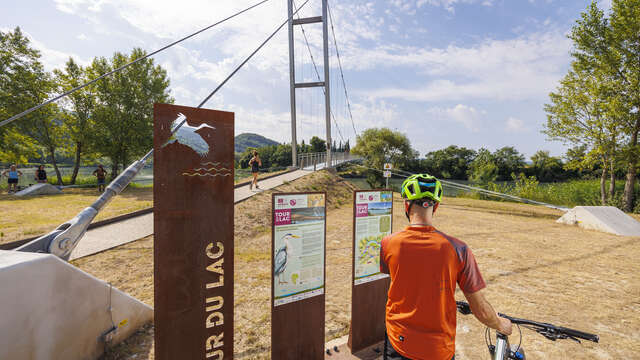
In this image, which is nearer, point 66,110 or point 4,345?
point 4,345

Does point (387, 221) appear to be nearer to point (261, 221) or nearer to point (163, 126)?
point (163, 126)

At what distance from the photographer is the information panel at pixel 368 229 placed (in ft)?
10.0

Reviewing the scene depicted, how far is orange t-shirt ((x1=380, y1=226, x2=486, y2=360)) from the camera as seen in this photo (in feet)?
4.50

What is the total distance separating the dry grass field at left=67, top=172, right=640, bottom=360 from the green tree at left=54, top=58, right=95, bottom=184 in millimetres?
19865

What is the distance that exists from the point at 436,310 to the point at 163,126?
6.96ft

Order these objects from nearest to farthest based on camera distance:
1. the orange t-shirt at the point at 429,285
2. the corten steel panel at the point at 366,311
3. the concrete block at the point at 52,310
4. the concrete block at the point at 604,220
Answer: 1. the orange t-shirt at the point at 429,285
2. the concrete block at the point at 52,310
3. the corten steel panel at the point at 366,311
4. the concrete block at the point at 604,220

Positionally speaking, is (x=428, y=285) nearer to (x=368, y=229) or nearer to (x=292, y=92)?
(x=368, y=229)

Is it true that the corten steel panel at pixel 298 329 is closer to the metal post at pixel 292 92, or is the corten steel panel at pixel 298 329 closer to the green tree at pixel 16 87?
the metal post at pixel 292 92

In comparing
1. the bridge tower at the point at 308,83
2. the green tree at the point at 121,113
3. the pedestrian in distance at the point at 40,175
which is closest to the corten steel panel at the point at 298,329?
the bridge tower at the point at 308,83

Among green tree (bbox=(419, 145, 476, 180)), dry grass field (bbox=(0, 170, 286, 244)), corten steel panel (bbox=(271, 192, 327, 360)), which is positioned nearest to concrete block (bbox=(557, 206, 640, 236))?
corten steel panel (bbox=(271, 192, 327, 360))

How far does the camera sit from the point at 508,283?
16.4ft

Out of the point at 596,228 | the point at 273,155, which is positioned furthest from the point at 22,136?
the point at 273,155

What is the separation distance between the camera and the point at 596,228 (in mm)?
10078

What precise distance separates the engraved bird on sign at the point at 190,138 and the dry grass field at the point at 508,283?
7.57 ft
